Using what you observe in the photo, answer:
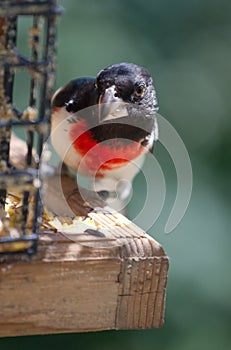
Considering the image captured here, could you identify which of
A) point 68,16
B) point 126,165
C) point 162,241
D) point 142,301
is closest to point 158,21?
point 68,16

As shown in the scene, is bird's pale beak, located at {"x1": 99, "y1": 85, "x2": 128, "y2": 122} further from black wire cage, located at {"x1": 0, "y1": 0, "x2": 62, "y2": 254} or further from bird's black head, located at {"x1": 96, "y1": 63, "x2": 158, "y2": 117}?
black wire cage, located at {"x1": 0, "y1": 0, "x2": 62, "y2": 254}

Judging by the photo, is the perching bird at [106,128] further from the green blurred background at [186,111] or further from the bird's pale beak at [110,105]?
the green blurred background at [186,111]

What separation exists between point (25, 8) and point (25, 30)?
235 cm

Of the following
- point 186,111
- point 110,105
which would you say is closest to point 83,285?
point 110,105

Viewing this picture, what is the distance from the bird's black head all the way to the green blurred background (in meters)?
1.04

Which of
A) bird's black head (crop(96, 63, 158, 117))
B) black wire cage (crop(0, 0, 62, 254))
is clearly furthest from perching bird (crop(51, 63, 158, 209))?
black wire cage (crop(0, 0, 62, 254))

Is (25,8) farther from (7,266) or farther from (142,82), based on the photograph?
(142,82)

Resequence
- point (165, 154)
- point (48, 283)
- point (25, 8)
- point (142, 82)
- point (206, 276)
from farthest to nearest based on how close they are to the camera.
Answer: point (165, 154) → point (206, 276) → point (142, 82) → point (48, 283) → point (25, 8)

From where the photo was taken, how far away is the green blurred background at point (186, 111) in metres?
3.93

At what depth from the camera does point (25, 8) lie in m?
1.89

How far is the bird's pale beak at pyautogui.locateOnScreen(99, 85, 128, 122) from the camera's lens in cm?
277

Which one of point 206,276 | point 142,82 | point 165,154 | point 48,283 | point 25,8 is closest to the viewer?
point 25,8

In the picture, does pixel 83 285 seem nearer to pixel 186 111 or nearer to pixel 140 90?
pixel 140 90

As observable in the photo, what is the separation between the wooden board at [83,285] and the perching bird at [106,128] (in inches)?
34.4
